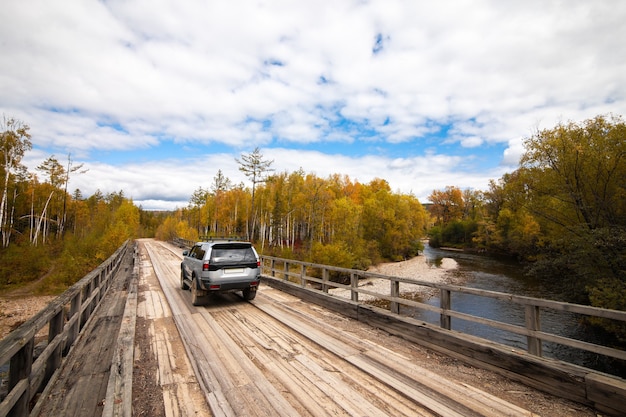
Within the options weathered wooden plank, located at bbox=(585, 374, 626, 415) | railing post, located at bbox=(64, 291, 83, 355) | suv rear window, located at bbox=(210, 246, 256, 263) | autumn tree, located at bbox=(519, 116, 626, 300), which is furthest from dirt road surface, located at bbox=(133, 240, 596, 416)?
autumn tree, located at bbox=(519, 116, 626, 300)

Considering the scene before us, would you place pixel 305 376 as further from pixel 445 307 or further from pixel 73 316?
pixel 73 316

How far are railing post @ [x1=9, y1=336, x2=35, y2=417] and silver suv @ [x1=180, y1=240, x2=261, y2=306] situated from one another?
4585 millimetres

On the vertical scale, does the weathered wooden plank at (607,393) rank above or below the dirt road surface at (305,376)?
above

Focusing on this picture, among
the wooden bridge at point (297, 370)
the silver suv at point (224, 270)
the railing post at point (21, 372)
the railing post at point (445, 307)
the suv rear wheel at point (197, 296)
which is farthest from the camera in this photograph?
the suv rear wheel at point (197, 296)

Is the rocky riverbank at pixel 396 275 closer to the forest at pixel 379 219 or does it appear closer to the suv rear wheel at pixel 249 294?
the forest at pixel 379 219

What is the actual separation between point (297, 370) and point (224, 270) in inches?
161

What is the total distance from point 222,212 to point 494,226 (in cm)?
4492

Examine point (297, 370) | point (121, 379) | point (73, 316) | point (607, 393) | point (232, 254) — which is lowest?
point (297, 370)

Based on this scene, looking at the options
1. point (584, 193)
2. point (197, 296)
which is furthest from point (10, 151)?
point (584, 193)

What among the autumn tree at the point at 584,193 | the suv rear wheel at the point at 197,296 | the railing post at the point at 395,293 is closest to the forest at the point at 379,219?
the autumn tree at the point at 584,193

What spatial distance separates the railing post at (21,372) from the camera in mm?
2508

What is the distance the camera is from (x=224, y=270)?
292 inches

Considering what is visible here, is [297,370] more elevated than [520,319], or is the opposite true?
[297,370]

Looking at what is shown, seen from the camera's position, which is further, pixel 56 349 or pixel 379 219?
pixel 379 219
